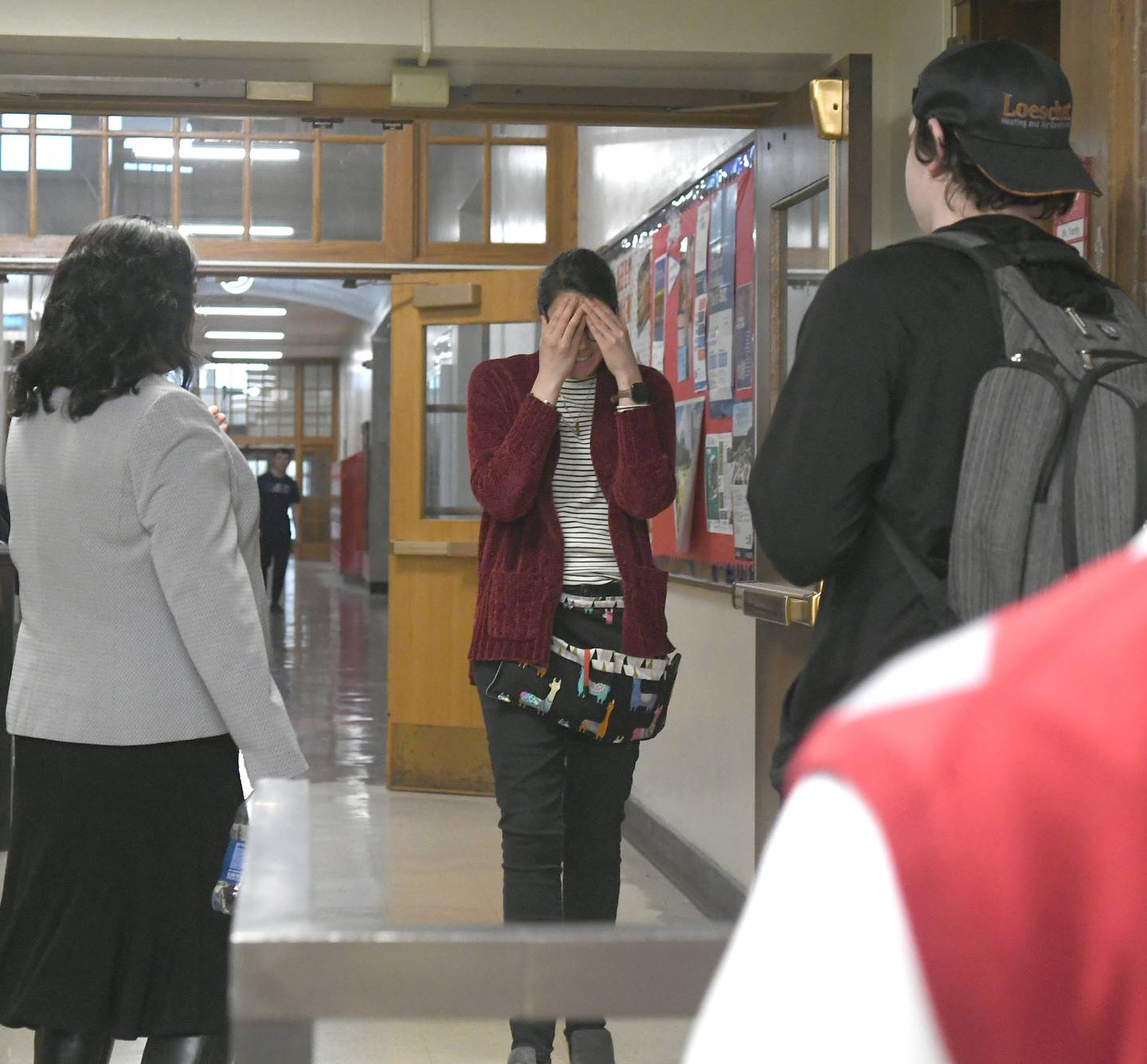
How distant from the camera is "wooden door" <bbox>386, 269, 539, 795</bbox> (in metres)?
5.58

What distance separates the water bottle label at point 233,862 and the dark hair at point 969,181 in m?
1.15

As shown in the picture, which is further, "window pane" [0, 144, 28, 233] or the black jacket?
"window pane" [0, 144, 28, 233]

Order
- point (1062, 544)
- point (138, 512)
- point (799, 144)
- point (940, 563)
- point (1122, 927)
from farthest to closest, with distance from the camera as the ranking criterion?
1. point (799, 144)
2. point (138, 512)
3. point (940, 563)
4. point (1062, 544)
5. point (1122, 927)

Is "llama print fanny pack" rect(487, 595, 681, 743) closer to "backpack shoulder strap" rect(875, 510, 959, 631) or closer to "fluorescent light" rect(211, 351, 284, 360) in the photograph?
"backpack shoulder strap" rect(875, 510, 959, 631)

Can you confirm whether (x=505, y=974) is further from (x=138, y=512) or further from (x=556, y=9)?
(x=556, y=9)

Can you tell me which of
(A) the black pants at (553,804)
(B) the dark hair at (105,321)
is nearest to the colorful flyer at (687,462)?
(A) the black pants at (553,804)

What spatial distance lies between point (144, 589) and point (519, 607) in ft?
2.51

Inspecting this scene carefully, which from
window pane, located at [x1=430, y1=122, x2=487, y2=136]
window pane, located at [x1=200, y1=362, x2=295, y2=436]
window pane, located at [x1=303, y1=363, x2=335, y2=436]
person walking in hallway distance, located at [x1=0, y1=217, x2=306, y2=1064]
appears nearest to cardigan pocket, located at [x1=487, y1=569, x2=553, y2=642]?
person walking in hallway distance, located at [x1=0, y1=217, x2=306, y2=1064]

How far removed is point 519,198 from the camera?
6.10 meters

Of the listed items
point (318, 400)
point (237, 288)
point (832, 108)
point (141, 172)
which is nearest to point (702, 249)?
point (832, 108)

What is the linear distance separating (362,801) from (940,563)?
4332 millimetres

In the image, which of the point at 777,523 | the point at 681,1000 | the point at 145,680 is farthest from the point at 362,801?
the point at 681,1000

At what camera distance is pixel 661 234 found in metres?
4.54

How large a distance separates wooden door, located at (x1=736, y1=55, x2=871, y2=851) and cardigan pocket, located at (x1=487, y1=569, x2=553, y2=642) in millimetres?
437
